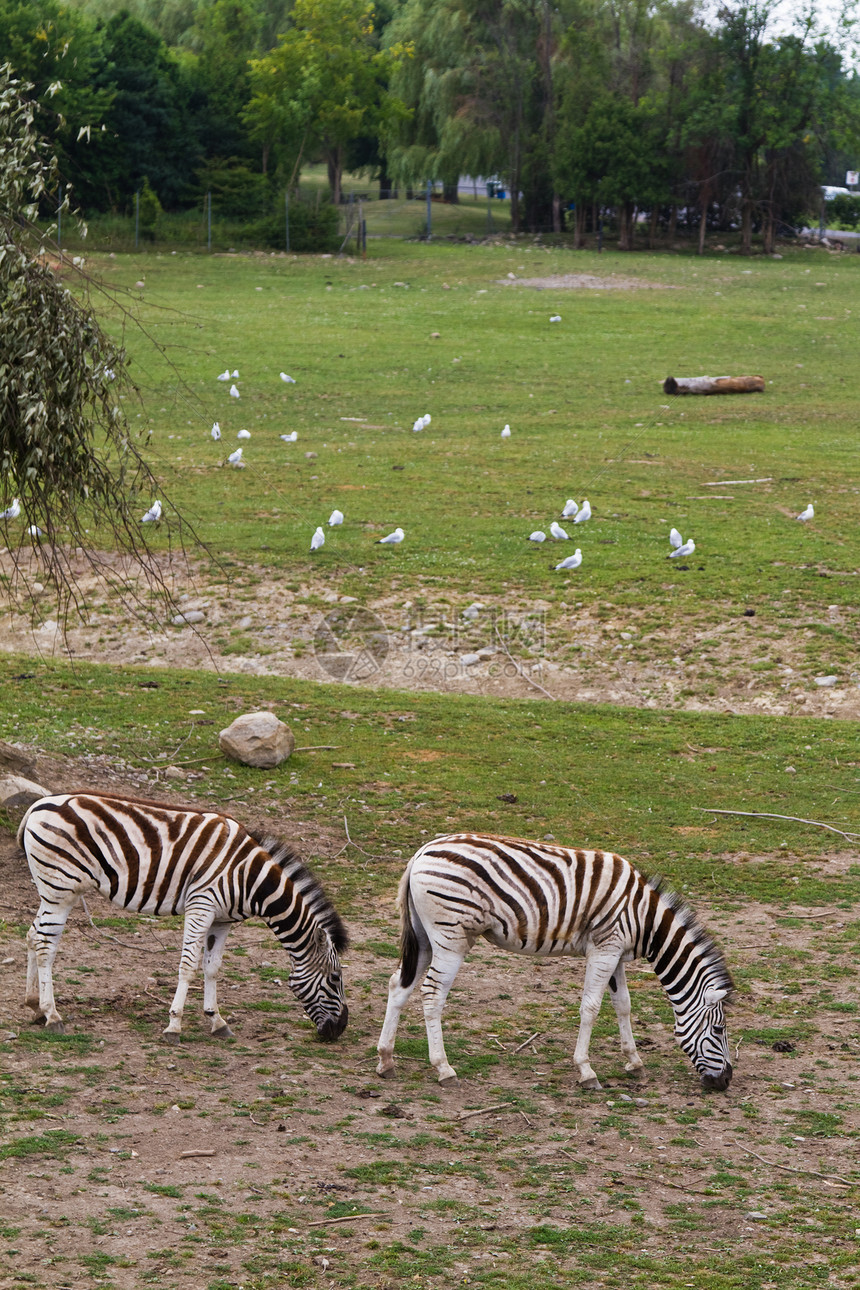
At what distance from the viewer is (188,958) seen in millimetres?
8125

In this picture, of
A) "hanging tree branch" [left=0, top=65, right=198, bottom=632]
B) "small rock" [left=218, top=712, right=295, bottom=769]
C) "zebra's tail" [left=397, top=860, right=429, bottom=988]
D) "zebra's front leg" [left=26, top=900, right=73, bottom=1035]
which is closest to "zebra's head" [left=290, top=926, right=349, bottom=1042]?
"zebra's tail" [left=397, top=860, right=429, bottom=988]

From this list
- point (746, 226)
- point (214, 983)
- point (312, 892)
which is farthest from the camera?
point (746, 226)

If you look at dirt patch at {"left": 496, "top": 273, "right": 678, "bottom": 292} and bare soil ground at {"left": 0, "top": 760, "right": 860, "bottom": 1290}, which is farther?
dirt patch at {"left": 496, "top": 273, "right": 678, "bottom": 292}

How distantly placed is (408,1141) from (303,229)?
4896 centimetres

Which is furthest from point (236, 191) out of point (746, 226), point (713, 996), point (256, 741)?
point (713, 996)

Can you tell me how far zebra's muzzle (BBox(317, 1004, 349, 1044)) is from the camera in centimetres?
845

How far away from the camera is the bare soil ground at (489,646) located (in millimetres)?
16969

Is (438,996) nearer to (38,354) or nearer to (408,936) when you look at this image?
(408,936)

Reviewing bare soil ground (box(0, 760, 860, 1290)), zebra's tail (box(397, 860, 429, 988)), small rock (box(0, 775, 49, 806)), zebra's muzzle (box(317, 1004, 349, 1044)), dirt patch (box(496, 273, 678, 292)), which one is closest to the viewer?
bare soil ground (box(0, 760, 860, 1290))

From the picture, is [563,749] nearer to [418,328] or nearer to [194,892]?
[194,892]

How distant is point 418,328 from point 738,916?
29.9 meters

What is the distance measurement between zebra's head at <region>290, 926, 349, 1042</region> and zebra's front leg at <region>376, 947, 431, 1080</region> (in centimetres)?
43

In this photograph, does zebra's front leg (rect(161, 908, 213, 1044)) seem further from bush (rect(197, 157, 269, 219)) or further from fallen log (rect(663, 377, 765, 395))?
bush (rect(197, 157, 269, 219))

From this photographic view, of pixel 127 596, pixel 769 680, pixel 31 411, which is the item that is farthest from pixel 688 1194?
pixel 127 596
